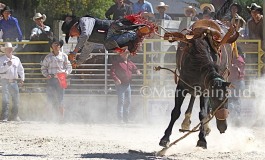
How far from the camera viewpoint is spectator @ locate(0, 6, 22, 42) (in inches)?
614

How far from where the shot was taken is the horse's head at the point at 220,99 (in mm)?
8344

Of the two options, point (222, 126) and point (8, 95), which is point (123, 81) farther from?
point (222, 126)

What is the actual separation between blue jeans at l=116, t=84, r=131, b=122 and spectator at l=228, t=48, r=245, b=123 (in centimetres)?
205

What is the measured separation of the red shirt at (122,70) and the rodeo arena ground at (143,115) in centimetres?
19

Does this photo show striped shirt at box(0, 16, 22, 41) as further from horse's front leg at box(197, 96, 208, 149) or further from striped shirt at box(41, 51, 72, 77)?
horse's front leg at box(197, 96, 208, 149)

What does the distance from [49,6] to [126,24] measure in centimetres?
1843

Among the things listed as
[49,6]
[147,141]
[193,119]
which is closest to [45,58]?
[193,119]

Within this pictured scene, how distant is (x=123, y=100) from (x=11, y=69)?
2.40m

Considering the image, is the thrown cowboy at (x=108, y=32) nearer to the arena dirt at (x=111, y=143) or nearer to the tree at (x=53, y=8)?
the arena dirt at (x=111, y=143)

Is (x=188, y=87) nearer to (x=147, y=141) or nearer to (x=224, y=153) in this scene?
(x=224, y=153)

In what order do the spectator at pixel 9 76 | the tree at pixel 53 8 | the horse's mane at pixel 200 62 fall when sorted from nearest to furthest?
the horse's mane at pixel 200 62 < the spectator at pixel 9 76 < the tree at pixel 53 8

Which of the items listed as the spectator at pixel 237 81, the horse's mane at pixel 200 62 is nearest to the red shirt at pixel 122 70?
the spectator at pixel 237 81

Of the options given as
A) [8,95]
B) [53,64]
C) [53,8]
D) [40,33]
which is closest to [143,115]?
[53,64]

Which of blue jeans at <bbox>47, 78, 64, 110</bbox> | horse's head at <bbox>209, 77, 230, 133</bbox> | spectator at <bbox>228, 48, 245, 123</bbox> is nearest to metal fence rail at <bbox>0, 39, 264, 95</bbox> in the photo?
spectator at <bbox>228, 48, 245, 123</bbox>
